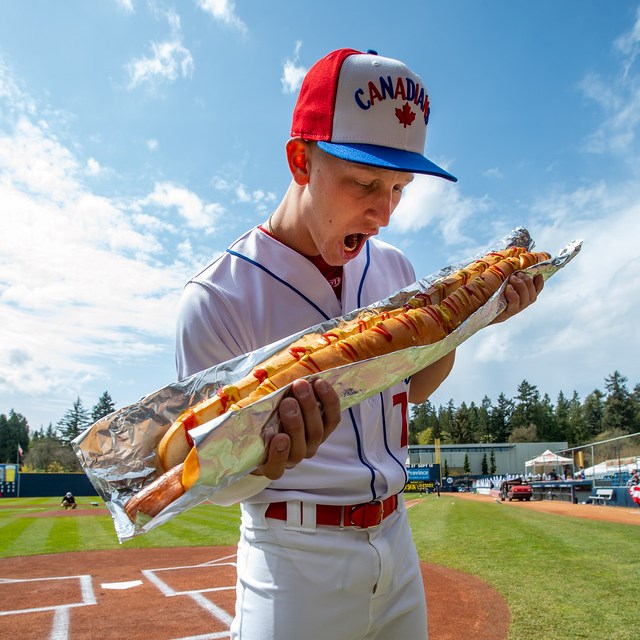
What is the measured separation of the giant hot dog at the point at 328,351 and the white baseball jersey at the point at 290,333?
198 mm

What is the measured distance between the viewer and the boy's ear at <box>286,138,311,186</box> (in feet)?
5.49

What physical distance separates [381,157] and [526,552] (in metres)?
9.00

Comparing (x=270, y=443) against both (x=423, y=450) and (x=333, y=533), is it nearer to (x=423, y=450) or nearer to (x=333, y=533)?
(x=333, y=533)

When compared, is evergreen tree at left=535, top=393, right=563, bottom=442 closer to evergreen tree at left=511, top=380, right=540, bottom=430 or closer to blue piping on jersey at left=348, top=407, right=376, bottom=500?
evergreen tree at left=511, top=380, right=540, bottom=430

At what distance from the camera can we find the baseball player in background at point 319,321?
153cm

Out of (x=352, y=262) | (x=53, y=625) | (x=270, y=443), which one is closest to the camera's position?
(x=270, y=443)

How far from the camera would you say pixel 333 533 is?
158 cm

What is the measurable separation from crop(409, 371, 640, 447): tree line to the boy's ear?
264 feet

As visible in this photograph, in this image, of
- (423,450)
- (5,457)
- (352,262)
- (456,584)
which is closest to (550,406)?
(423,450)

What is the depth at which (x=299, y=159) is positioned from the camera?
1.69m

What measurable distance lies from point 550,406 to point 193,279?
10047cm

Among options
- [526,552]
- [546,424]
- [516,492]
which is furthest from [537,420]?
[526,552]

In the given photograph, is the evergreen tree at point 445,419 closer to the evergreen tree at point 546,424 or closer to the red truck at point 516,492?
the evergreen tree at point 546,424

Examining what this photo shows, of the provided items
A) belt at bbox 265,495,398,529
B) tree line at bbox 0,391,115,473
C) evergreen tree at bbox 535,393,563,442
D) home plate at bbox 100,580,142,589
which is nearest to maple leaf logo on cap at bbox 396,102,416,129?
belt at bbox 265,495,398,529
